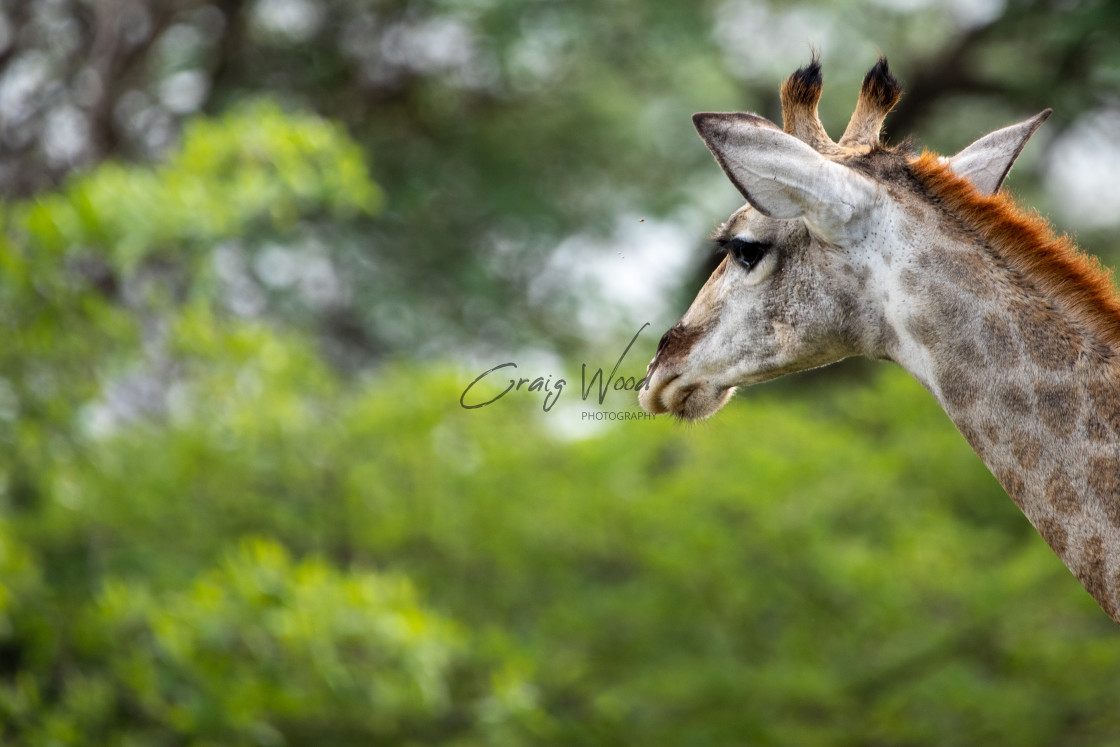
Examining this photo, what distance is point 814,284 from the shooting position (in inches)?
94.0

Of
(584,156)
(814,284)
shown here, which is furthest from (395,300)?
(814,284)

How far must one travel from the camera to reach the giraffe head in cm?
219

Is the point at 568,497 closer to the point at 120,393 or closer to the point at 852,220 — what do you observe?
the point at 120,393

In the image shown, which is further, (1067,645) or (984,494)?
(984,494)

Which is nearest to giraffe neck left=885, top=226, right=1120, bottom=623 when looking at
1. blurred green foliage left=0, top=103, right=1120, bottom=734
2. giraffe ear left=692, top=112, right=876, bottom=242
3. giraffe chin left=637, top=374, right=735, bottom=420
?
giraffe ear left=692, top=112, right=876, bottom=242

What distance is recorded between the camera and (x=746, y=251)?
8.20 ft

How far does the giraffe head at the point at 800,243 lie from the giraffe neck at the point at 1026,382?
0.08 metres

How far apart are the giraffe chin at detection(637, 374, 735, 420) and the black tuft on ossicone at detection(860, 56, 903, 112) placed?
2.62 ft

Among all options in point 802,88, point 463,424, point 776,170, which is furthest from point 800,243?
point 463,424

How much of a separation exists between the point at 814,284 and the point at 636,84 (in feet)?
32.6

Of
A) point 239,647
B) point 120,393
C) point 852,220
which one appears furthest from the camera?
point 120,393

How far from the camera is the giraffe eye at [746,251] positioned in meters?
2.46

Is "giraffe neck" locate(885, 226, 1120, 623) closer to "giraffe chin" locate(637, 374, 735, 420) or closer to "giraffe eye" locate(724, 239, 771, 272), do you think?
"giraffe eye" locate(724, 239, 771, 272)

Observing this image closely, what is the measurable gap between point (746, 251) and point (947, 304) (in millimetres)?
473
